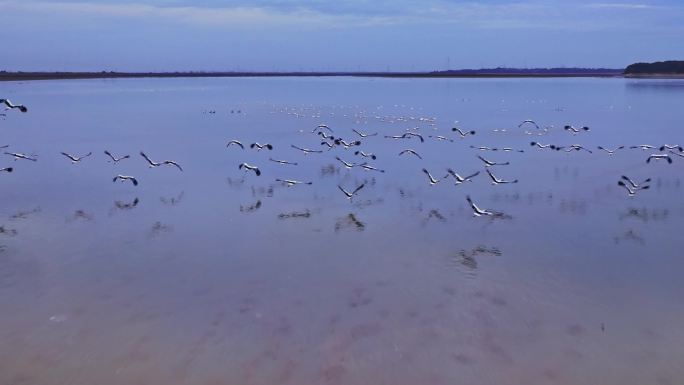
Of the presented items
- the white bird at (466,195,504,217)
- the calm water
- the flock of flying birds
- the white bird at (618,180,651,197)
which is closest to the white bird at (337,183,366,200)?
the flock of flying birds

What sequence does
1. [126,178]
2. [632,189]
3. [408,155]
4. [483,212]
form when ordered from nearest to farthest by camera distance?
[483,212] → [632,189] → [126,178] → [408,155]

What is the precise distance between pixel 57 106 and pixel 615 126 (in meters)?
50.3

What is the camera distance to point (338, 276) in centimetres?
1354

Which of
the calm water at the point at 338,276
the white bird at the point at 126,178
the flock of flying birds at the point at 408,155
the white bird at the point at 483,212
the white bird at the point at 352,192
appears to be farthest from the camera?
the white bird at the point at 126,178

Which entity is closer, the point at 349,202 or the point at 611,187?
the point at 349,202

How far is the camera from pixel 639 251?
49.1 feet

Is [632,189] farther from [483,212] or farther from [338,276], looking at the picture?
[338,276]

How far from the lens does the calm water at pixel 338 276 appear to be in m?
9.82

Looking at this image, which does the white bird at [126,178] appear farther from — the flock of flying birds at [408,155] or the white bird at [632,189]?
the white bird at [632,189]

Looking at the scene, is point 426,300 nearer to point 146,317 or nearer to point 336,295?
point 336,295

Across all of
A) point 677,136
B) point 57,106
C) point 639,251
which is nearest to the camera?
point 639,251

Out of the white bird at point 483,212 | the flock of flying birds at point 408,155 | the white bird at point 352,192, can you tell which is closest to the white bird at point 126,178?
the flock of flying birds at point 408,155

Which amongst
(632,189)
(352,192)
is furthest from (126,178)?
(632,189)

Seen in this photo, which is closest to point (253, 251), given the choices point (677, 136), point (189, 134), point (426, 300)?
point (426, 300)
